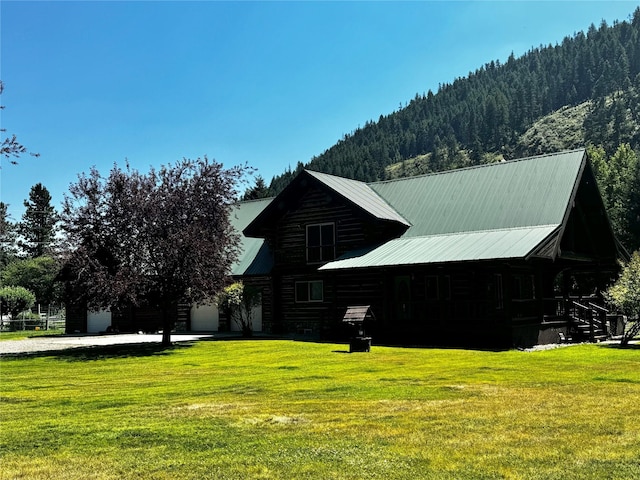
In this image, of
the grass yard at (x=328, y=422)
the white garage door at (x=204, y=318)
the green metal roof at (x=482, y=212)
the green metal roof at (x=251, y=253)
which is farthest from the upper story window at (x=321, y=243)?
the grass yard at (x=328, y=422)

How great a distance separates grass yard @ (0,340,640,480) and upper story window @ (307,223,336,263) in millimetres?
16279

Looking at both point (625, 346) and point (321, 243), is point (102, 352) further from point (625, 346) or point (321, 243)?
point (625, 346)

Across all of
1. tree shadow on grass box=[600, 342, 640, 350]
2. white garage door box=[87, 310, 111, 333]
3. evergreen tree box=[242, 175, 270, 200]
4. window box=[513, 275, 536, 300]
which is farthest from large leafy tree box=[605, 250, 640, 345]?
evergreen tree box=[242, 175, 270, 200]

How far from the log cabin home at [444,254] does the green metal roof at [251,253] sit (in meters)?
0.12

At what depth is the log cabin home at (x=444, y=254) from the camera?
26031 mm

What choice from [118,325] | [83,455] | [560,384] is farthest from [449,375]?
[118,325]

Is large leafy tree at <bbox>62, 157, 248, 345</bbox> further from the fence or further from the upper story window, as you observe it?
the fence

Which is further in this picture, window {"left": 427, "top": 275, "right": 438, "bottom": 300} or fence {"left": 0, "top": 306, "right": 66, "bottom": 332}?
fence {"left": 0, "top": 306, "right": 66, "bottom": 332}

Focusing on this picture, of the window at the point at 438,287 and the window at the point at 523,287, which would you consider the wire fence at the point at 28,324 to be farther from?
the window at the point at 523,287

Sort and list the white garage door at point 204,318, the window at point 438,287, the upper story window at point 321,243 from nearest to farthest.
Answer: the window at point 438,287
the upper story window at point 321,243
the white garage door at point 204,318

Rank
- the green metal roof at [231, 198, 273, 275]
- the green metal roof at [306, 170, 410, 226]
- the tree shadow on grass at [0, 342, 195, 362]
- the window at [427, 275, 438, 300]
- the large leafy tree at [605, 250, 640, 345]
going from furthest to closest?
the green metal roof at [231, 198, 273, 275] < the green metal roof at [306, 170, 410, 226] < the window at [427, 275, 438, 300] < the large leafy tree at [605, 250, 640, 345] < the tree shadow on grass at [0, 342, 195, 362]

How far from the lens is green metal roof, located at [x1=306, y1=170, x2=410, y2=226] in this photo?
31.9 meters

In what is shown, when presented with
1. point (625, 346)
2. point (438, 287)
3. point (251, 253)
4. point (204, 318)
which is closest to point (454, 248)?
point (438, 287)

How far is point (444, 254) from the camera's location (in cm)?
2644
